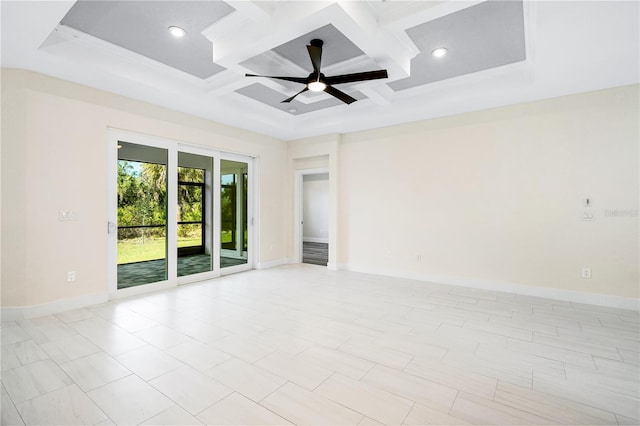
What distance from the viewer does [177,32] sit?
3.10 m

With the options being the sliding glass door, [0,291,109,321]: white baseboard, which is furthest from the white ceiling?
[0,291,109,321]: white baseboard

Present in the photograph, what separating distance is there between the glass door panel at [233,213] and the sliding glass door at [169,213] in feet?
0.06

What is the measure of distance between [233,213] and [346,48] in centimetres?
392

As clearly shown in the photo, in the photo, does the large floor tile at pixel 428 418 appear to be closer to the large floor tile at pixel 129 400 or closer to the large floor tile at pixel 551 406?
the large floor tile at pixel 551 406

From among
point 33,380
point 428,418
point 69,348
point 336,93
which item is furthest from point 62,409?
point 336,93

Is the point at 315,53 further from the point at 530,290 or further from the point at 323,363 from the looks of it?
the point at 530,290

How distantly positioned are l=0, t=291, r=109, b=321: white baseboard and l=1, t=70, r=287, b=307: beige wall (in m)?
0.05

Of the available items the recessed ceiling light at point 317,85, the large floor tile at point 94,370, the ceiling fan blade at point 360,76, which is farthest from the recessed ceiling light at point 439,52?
the large floor tile at point 94,370

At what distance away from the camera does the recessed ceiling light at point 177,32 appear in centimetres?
303

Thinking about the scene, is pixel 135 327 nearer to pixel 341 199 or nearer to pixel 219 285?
pixel 219 285

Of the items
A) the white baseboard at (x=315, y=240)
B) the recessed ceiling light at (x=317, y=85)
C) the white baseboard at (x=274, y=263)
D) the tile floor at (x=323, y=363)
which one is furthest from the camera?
the white baseboard at (x=315, y=240)

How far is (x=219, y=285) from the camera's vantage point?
16.3ft

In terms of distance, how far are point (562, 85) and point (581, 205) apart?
1.64 meters

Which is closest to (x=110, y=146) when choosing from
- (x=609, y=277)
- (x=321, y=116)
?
(x=321, y=116)
